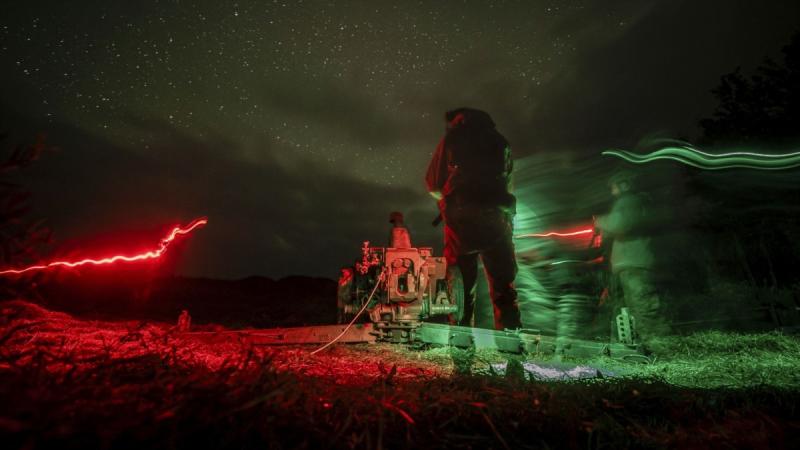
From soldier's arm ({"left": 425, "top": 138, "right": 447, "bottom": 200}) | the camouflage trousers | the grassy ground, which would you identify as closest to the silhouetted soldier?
soldier's arm ({"left": 425, "top": 138, "right": 447, "bottom": 200})

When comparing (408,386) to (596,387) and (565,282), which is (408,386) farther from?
(565,282)

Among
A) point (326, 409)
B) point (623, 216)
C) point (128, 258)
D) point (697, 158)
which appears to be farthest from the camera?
point (697, 158)

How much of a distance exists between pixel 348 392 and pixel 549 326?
7.80m

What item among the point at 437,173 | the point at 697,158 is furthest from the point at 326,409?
the point at 697,158

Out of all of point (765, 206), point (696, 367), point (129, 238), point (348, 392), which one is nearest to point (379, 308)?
point (696, 367)

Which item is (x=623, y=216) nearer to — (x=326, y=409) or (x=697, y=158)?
(x=697, y=158)

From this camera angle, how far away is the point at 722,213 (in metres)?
13.7

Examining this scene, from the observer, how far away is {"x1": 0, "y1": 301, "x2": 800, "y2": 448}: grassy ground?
3.93ft

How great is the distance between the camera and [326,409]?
1.76 meters

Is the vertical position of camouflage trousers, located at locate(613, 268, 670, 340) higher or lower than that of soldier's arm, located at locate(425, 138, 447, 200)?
lower

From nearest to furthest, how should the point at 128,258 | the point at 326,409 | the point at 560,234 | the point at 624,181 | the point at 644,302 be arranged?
1. the point at 326,409
2. the point at 128,258
3. the point at 644,302
4. the point at 624,181
5. the point at 560,234

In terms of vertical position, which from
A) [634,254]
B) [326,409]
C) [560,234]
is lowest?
[326,409]

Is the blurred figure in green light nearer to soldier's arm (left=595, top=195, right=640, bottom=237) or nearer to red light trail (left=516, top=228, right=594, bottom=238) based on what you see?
soldier's arm (left=595, top=195, right=640, bottom=237)

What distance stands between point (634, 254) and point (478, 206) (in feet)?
14.8
